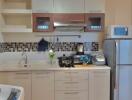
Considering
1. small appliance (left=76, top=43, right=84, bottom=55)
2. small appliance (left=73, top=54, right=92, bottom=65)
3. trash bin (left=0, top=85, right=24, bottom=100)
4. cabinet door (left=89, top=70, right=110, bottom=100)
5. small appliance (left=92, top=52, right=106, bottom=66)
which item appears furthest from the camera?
small appliance (left=76, top=43, right=84, bottom=55)

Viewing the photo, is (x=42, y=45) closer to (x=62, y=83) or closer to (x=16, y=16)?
(x=16, y=16)

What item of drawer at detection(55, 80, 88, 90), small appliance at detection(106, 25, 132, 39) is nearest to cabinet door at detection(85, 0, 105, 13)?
→ small appliance at detection(106, 25, 132, 39)

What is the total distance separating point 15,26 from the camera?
14.6ft

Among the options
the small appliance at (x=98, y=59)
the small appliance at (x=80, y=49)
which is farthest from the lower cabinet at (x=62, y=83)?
the small appliance at (x=80, y=49)

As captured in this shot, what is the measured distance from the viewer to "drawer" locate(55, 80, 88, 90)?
3.95 metres

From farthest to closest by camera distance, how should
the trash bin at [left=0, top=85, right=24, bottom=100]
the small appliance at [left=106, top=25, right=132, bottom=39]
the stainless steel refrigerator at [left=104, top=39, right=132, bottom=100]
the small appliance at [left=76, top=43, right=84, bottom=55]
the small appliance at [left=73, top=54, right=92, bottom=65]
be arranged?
the small appliance at [left=76, top=43, right=84, bottom=55] < the small appliance at [left=73, top=54, right=92, bottom=65] < the small appliance at [left=106, top=25, right=132, bottom=39] < the stainless steel refrigerator at [left=104, top=39, right=132, bottom=100] < the trash bin at [left=0, top=85, right=24, bottom=100]

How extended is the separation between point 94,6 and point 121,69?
125 centimetres

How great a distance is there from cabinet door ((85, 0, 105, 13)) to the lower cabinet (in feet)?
3.65

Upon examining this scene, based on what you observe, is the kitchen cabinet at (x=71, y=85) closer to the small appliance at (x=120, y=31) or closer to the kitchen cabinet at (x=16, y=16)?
the small appliance at (x=120, y=31)

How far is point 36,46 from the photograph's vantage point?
14.8ft

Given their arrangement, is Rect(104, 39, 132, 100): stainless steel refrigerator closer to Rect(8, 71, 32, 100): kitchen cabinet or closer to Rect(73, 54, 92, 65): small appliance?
Rect(73, 54, 92, 65): small appliance

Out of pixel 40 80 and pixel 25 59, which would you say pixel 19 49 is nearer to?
pixel 25 59

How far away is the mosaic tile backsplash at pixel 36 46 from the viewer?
449 cm

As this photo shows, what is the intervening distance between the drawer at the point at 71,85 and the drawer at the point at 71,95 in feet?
0.23
